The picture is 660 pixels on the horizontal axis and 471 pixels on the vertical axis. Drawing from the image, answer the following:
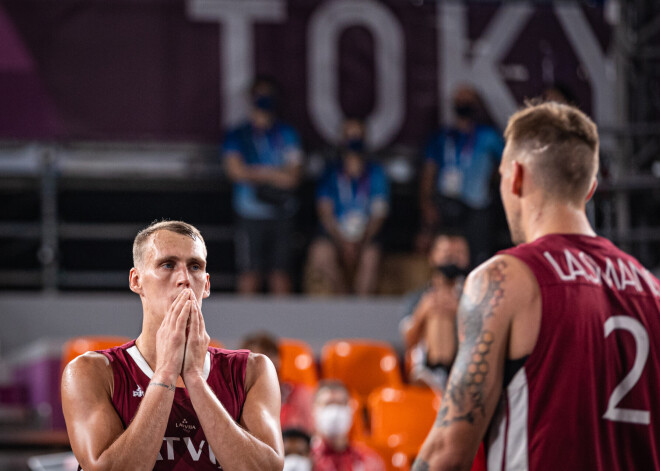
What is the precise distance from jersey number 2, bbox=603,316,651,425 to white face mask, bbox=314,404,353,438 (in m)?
→ 3.59

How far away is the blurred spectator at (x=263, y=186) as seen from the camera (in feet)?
29.1

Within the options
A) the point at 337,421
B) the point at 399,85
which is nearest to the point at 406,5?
the point at 399,85

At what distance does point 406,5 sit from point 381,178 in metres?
2.11

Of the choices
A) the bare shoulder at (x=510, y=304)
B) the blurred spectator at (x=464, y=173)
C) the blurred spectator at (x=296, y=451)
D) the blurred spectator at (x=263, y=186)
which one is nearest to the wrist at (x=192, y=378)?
the bare shoulder at (x=510, y=304)

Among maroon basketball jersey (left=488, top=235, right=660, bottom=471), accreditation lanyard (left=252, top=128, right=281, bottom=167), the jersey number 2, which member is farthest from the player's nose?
accreditation lanyard (left=252, top=128, right=281, bottom=167)

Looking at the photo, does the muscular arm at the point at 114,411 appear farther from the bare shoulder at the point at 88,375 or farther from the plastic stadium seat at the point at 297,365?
the plastic stadium seat at the point at 297,365

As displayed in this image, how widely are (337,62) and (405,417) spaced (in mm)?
4578

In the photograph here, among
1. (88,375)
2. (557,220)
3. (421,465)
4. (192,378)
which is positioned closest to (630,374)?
(557,220)

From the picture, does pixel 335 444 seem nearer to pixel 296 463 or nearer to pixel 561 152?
pixel 296 463

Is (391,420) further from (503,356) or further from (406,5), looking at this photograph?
(406,5)

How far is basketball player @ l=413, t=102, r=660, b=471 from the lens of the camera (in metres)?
2.76

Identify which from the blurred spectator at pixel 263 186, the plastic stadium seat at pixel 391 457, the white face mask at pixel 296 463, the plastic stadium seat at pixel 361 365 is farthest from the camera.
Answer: the blurred spectator at pixel 263 186

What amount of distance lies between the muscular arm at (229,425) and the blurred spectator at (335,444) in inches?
140

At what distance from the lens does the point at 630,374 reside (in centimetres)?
282
